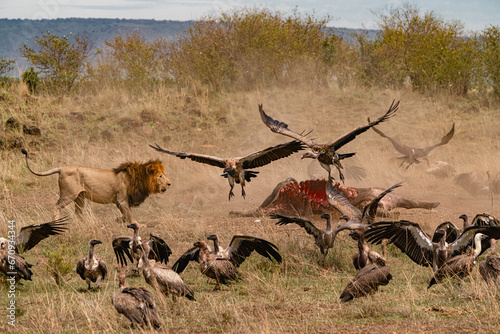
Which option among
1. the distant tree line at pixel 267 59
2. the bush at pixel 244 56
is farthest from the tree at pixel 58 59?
the bush at pixel 244 56

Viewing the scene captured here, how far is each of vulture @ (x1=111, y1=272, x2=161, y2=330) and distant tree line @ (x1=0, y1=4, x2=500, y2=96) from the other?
14902 millimetres

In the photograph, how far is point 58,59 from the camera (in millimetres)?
19172

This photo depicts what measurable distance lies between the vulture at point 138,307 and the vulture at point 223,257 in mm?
1258

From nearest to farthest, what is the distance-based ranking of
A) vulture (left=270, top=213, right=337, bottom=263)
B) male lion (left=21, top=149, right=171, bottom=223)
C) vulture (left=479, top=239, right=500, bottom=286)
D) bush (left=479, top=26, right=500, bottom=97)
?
vulture (left=479, top=239, right=500, bottom=286) < vulture (left=270, top=213, right=337, bottom=263) < male lion (left=21, top=149, right=171, bottom=223) < bush (left=479, top=26, right=500, bottom=97)

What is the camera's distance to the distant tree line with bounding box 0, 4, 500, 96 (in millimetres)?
19062

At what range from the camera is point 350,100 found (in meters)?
18.5

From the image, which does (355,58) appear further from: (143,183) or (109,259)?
(109,259)

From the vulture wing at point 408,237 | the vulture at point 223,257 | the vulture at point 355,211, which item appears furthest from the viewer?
the vulture at point 355,211

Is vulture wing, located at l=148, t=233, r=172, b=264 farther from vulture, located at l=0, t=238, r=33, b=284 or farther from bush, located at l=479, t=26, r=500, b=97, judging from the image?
bush, located at l=479, t=26, r=500, b=97

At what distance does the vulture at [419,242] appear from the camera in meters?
6.06

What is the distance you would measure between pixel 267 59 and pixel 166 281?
1537 centimetres

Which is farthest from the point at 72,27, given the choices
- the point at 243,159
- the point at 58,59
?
the point at 243,159

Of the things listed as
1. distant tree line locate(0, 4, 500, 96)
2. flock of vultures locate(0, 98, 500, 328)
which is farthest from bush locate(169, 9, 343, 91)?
flock of vultures locate(0, 98, 500, 328)

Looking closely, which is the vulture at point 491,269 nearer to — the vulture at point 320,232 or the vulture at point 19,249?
the vulture at point 320,232
